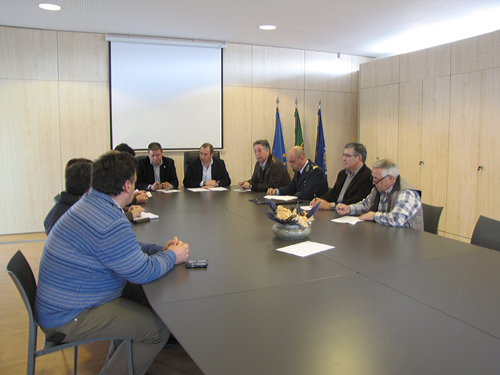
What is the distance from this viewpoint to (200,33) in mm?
5988

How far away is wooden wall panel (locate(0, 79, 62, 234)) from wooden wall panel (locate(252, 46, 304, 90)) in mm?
3310

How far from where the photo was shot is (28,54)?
5625 millimetres

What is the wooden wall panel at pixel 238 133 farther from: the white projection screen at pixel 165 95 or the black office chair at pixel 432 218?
the black office chair at pixel 432 218

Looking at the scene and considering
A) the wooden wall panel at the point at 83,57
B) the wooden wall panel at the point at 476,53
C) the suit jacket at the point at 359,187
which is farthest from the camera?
the wooden wall panel at the point at 83,57

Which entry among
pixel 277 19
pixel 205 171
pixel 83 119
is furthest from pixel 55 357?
pixel 277 19

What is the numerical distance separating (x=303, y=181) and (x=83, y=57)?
3.96m

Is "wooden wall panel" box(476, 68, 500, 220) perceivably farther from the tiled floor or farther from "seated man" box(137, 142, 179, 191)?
the tiled floor

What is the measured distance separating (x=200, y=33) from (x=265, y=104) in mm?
1710

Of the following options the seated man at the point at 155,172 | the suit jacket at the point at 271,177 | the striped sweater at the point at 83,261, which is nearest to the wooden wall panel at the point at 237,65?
the seated man at the point at 155,172

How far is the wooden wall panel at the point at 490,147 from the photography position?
4.89 meters

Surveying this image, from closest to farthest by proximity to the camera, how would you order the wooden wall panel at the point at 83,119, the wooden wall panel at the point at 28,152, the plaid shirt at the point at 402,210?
the plaid shirt at the point at 402,210 < the wooden wall panel at the point at 28,152 < the wooden wall panel at the point at 83,119

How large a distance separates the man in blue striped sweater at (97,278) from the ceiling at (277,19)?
3.53 meters

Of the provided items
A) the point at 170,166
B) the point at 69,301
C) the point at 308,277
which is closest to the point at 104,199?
the point at 69,301

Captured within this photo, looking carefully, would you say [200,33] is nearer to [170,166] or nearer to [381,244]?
[170,166]
